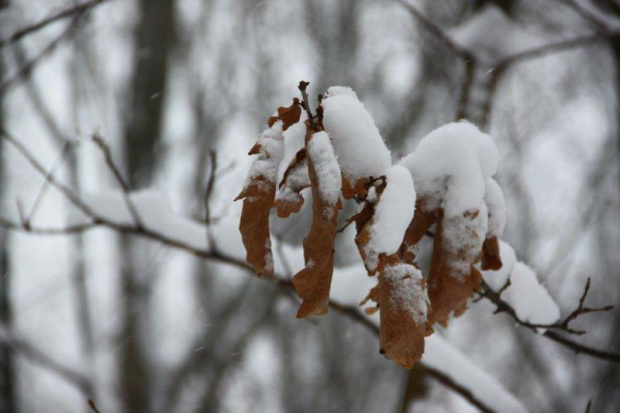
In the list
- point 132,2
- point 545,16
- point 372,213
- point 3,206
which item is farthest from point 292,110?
point 3,206

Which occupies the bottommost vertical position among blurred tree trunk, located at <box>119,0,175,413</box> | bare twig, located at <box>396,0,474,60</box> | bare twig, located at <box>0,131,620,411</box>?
bare twig, located at <box>0,131,620,411</box>

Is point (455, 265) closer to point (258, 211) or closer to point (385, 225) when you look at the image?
point (385, 225)

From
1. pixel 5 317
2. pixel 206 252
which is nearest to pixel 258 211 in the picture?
pixel 206 252

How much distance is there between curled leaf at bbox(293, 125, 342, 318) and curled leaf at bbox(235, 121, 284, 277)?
0.07m

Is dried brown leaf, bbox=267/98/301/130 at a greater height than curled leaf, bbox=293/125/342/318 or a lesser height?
greater

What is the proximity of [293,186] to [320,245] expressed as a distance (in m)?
0.13

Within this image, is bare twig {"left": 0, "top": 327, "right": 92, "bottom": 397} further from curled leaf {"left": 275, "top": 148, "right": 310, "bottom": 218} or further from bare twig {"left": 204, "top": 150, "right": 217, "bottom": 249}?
curled leaf {"left": 275, "top": 148, "right": 310, "bottom": 218}

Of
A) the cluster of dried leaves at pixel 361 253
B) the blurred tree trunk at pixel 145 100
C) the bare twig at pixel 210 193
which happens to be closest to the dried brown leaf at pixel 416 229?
the cluster of dried leaves at pixel 361 253

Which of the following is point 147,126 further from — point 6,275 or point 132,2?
point 6,275

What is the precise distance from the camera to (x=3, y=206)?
18.3ft

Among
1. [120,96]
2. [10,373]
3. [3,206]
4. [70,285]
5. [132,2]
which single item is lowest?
[10,373]

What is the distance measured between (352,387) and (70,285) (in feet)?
15.4

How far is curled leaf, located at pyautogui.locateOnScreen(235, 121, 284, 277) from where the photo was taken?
2.34ft

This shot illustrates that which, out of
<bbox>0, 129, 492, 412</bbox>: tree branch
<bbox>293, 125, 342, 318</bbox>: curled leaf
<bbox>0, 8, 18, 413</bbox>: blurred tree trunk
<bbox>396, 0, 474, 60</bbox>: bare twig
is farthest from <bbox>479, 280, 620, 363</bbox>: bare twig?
<bbox>0, 8, 18, 413</bbox>: blurred tree trunk
